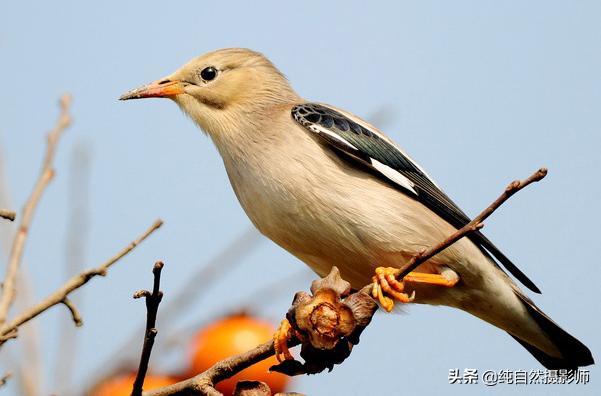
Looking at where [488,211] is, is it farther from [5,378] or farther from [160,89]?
[160,89]

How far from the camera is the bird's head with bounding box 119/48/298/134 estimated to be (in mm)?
5516

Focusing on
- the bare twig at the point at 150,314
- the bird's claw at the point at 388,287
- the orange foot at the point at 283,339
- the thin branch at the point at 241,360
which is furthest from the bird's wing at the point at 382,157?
the bare twig at the point at 150,314

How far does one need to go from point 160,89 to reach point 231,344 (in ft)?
7.88

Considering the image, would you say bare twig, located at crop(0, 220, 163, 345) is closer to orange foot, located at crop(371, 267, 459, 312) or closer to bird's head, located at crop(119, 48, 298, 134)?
orange foot, located at crop(371, 267, 459, 312)

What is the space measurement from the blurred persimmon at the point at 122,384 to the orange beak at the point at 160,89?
2520mm

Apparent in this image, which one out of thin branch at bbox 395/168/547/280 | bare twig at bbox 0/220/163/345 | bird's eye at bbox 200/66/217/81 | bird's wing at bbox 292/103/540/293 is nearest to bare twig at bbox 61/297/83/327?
bare twig at bbox 0/220/163/345

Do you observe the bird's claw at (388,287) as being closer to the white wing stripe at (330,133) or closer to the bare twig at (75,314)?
the white wing stripe at (330,133)

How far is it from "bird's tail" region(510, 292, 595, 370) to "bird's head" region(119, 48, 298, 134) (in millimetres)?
2176

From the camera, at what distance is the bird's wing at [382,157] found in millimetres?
5074

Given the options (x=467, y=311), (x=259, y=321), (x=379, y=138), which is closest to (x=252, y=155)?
(x=379, y=138)

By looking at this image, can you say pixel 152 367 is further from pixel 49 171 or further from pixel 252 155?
pixel 252 155

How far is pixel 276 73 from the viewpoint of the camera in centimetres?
610

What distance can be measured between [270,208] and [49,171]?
164 centimetres

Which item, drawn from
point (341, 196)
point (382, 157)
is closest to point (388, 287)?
point (341, 196)
